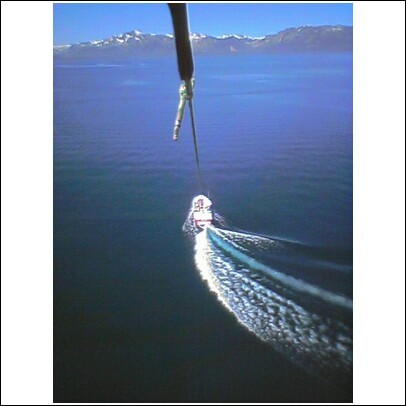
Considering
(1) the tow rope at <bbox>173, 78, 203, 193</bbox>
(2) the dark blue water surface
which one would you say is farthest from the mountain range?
(1) the tow rope at <bbox>173, 78, 203, 193</bbox>

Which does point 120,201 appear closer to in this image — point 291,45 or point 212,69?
point 212,69

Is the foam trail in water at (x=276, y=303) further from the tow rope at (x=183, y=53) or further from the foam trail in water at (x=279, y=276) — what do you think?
the tow rope at (x=183, y=53)

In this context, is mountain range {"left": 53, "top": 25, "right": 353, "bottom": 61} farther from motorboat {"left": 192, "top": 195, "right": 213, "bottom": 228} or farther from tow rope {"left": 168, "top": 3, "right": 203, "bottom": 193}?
motorboat {"left": 192, "top": 195, "right": 213, "bottom": 228}

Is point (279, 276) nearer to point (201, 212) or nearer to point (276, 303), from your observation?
point (276, 303)

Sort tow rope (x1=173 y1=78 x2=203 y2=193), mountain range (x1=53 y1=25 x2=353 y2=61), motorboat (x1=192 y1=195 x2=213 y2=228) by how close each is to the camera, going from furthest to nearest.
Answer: motorboat (x1=192 y1=195 x2=213 y2=228), mountain range (x1=53 y1=25 x2=353 y2=61), tow rope (x1=173 y1=78 x2=203 y2=193)

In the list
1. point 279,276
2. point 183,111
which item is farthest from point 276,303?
point 183,111

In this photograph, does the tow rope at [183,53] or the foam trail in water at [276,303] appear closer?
the tow rope at [183,53]

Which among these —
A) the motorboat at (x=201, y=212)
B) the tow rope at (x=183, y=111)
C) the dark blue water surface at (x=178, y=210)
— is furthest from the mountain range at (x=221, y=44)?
the motorboat at (x=201, y=212)
